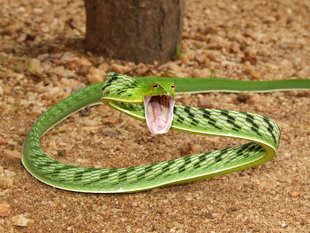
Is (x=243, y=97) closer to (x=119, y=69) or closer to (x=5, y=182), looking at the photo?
(x=119, y=69)

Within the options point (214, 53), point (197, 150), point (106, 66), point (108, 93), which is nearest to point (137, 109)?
point (108, 93)

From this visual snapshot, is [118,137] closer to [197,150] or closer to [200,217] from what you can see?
[197,150]

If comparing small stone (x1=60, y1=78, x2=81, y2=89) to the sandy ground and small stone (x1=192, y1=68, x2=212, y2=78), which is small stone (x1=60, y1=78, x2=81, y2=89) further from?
small stone (x1=192, y1=68, x2=212, y2=78)

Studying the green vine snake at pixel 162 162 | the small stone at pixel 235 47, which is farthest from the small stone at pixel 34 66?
the small stone at pixel 235 47

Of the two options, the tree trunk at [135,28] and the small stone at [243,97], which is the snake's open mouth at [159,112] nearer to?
the small stone at [243,97]

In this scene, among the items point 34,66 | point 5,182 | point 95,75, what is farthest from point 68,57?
point 5,182

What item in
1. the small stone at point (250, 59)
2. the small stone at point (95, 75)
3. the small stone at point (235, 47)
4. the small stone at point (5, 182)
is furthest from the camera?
the small stone at point (235, 47)
